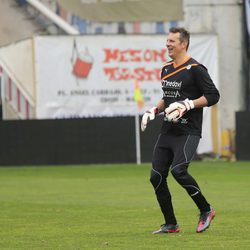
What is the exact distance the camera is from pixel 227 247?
403 inches

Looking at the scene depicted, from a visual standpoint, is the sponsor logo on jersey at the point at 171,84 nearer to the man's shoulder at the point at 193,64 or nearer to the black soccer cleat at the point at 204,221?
the man's shoulder at the point at 193,64

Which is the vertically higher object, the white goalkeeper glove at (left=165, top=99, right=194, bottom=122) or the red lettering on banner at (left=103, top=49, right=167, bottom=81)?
the red lettering on banner at (left=103, top=49, right=167, bottom=81)

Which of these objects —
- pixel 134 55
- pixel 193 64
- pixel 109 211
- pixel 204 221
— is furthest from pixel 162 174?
pixel 134 55

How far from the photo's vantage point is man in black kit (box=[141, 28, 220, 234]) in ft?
37.7

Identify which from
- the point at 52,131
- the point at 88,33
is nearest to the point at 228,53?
the point at 88,33

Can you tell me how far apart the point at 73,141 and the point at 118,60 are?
3.93 m

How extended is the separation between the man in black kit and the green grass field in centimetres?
42

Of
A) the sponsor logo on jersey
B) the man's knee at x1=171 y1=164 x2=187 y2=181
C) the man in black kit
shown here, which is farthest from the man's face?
the man's knee at x1=171 y1=164 x2=187 y2=181

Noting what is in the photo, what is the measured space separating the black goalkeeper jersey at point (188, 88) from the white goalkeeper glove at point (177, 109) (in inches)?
9.7

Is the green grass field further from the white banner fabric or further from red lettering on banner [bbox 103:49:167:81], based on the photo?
red lettering on banner [bbox 103:49:167:81]

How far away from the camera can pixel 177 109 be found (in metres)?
11.2

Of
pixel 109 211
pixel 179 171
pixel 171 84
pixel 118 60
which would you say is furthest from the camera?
pixel 118 60

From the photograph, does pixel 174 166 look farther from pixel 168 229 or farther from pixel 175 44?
pixel 175 44

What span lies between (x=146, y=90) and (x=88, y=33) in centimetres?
277
